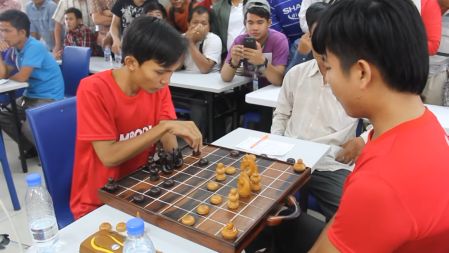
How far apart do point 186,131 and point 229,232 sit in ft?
1.89

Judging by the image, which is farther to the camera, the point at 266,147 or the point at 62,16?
the point at 62,16

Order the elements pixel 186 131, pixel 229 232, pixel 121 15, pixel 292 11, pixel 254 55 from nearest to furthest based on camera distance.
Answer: pixel 229 232, pixel 186 131, pixel 254 55, pixel 292 11, pixel 121 15

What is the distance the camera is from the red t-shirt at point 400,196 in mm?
688

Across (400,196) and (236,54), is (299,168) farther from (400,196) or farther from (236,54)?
(236,54)

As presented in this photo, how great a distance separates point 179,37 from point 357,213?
3.01 ft

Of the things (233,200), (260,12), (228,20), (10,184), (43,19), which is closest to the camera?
(233,200)

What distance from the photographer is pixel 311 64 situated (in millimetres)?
1990

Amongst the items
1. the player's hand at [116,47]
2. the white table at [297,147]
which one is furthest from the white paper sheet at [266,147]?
the player's hand at [116,47]

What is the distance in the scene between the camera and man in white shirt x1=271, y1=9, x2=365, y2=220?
68.8 inches

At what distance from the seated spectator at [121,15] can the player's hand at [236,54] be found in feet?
4.48

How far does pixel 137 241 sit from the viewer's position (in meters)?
0.87

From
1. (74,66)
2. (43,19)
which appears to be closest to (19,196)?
(74,66)

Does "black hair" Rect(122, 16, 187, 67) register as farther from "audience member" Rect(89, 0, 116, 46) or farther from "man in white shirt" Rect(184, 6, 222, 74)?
"audience member" Rect(89, 0, 116, 46)

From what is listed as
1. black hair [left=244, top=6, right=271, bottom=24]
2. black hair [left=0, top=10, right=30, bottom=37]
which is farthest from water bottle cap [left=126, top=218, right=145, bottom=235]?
black hair [left=0, top=10, right=30, bottom=37]
